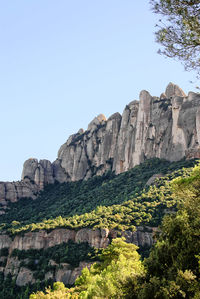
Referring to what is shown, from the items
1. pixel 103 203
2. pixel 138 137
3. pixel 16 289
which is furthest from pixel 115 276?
pixel 138 137

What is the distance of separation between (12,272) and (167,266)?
47.5 metres

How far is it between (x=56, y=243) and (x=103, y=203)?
707 inches

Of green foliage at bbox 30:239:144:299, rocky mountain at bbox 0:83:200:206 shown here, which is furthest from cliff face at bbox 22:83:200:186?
green foliage at bbox 30:239:144:299

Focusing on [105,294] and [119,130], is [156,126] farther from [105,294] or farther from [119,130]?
[105,294]

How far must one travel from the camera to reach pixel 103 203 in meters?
76.6

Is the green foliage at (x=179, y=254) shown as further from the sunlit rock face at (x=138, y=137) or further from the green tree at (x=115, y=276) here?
Answer: the sunlit rock face at (x=138, y=137)

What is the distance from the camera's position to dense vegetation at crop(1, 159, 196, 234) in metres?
60.1

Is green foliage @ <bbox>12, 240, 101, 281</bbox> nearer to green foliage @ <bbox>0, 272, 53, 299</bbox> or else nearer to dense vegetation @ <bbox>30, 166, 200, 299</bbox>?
green foliage @ <bbox>0, 272, 53, 299</bbox>

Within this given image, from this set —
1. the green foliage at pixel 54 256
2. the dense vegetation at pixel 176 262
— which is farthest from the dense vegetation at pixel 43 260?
the dense vegetation at pixel 176 262

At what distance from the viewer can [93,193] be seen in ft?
296

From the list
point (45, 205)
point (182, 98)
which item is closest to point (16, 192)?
point (45, 205)

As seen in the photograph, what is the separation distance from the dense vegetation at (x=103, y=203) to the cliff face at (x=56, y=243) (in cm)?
162

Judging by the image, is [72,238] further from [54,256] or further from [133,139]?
[133,139]

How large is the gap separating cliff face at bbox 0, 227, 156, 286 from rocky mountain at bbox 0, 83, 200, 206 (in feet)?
109
